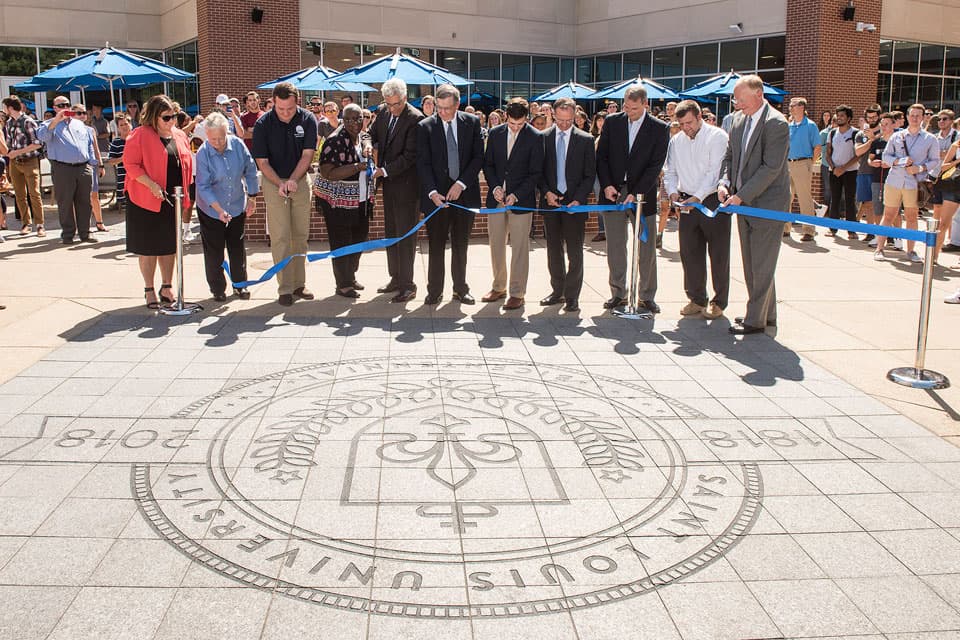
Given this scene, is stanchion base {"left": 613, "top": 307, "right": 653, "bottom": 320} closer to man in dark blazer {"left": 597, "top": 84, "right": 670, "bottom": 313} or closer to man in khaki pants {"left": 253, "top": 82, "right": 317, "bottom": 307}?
man in dark blazer {"left": 597, "top": 84, "right": 670, "bottom": 313}

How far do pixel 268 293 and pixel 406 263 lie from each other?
1.55 metres

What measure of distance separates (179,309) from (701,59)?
822 inches

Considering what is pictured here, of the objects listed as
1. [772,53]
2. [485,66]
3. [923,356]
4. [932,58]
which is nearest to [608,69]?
[485,66]

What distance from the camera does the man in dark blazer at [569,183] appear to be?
837cm

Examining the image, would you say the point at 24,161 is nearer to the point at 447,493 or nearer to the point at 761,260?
the point at 761,260

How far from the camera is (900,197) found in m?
11.4

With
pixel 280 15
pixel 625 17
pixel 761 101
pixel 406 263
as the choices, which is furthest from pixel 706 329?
pixel 625 17

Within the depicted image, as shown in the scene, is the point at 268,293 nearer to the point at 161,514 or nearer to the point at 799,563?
the point at 161,514

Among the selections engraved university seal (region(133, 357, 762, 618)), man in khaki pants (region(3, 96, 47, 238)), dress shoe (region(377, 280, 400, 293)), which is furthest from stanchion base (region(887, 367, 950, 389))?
man in khaki pants (region(3, 96, 47, 238))

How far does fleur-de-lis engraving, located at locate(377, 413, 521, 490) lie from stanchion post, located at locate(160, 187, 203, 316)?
3912 millimetres

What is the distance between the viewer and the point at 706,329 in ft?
25.9

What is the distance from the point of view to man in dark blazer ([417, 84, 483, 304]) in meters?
8.43

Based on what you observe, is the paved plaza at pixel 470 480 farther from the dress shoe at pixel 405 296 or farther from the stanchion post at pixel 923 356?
the dress shoe at pixel 405 296

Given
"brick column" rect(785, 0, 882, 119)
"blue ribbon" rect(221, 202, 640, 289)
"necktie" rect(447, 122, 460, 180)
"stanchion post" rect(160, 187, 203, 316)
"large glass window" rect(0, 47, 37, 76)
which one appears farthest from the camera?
"large glass window" rect(0, 47, 37, 76)
